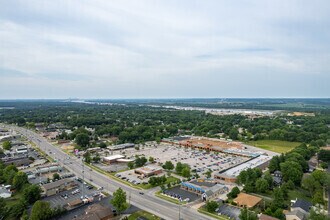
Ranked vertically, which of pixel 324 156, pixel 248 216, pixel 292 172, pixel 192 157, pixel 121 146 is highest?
pixel 292 172

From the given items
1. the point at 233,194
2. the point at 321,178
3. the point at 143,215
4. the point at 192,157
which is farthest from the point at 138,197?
the point at 321,178

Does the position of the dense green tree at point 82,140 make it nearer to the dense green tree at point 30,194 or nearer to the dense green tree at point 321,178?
the dense green tree at point 30,194

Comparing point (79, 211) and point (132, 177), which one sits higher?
point (79, 211)

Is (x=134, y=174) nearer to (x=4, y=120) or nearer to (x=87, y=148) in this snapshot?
(x=87, y=148)

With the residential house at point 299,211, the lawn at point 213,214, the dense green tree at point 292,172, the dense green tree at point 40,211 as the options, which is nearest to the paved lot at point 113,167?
the dense green tree at point 40,211

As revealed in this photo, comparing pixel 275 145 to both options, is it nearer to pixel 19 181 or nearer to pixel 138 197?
pixel 138 197

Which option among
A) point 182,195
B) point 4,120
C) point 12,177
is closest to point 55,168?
point 12,177
